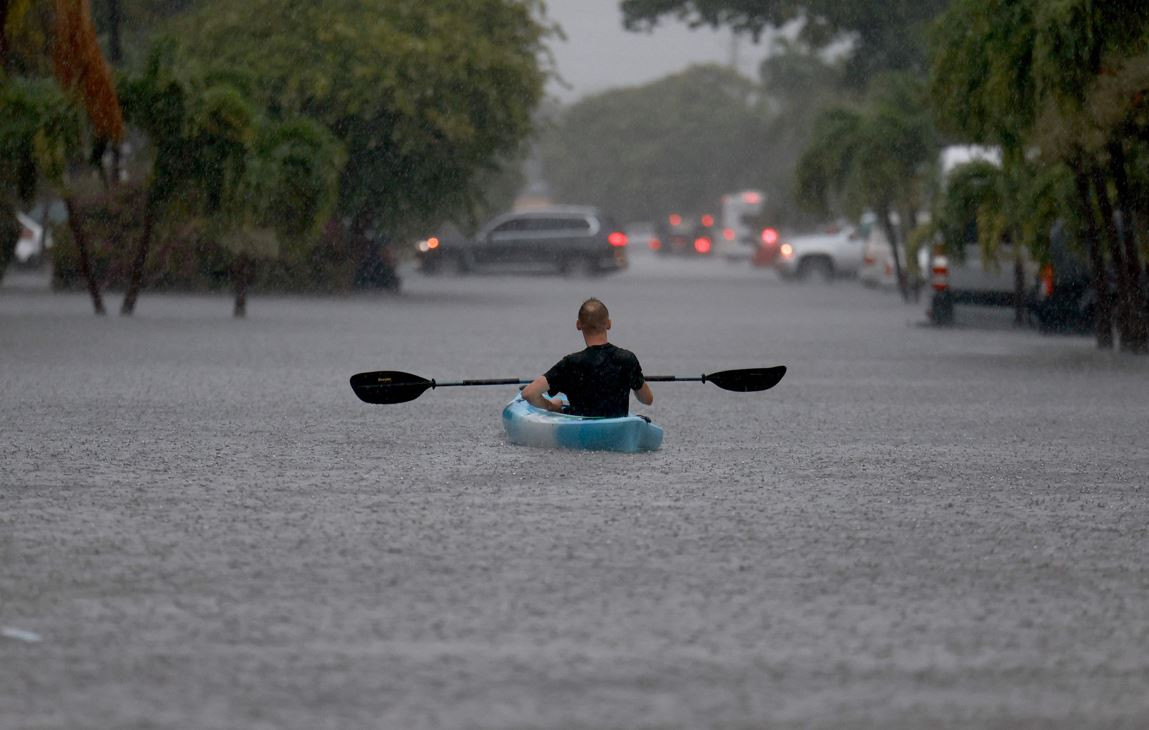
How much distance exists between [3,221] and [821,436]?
89.7 feet

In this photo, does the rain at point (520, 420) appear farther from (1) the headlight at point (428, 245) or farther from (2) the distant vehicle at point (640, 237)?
(2) the distant vehicle at point (640, 237)

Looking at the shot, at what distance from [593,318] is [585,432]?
26.1 inches

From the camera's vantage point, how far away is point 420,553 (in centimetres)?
797

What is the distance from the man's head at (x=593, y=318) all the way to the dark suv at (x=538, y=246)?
1795 inches

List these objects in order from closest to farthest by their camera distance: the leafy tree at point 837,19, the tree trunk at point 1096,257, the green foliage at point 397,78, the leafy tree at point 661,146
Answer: the tree trunk at point 1096,257, the green foliage at point 397,78, the leafy tree at point 837,19, the leafy tree at point 661,146

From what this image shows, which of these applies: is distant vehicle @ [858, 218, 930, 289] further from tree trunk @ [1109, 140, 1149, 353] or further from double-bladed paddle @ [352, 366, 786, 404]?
double-bladed paddle @ [352, 366, 786, 404]

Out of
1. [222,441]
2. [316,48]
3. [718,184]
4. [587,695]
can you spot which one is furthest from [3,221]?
[718,184]

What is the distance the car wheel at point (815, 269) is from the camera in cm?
5428

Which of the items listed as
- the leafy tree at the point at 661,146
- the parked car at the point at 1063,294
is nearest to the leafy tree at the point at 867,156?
the parked car at the point at 1063,294

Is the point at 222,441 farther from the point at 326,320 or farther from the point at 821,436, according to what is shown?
the point at 326,320

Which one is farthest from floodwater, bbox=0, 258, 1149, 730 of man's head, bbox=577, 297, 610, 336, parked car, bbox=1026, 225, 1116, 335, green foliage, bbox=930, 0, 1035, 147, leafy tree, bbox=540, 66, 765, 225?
leafy tree, bbox=540, 66, 765, 225

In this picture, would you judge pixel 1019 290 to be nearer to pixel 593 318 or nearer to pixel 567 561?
pixel 593 318

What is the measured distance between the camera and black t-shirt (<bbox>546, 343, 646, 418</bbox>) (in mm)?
11602

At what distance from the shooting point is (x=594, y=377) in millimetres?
11617
